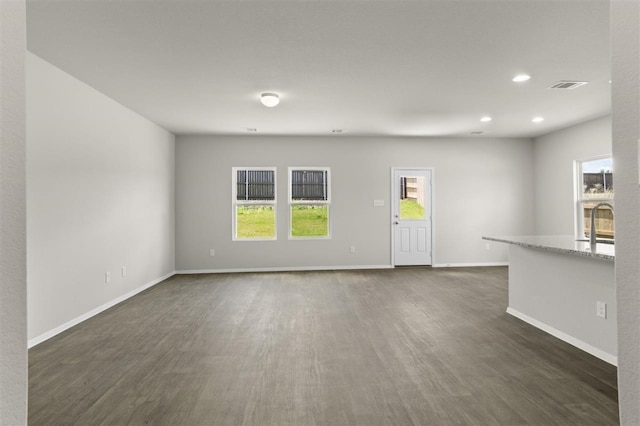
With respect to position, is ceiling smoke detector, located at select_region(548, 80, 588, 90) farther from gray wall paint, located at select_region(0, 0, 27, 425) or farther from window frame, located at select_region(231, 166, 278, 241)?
gray wall paint, located at select_region(0, 0, 27, 425)

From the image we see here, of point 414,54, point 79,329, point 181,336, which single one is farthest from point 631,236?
point 79,329

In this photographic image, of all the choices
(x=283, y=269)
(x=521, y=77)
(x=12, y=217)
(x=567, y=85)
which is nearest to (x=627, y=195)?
(x=12, y=217)

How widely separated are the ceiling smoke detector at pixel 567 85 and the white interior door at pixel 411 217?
3.00m

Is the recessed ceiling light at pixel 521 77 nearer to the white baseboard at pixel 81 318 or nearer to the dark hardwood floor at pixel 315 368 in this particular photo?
the dark hardwood floor at pixel 315 368

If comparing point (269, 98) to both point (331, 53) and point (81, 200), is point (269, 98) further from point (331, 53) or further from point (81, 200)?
point (81, 200)

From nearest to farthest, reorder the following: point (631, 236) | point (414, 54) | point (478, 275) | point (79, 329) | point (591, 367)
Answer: point (631, 236) < point (591, 367) < point (414, 54) < point (79, 329) < point (478, 275)

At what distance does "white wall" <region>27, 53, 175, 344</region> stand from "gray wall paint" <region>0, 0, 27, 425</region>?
260 cm

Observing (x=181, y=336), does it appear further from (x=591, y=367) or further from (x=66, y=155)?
(x=591, y=367)

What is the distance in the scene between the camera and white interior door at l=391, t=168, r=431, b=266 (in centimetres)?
673

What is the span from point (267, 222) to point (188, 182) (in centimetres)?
167

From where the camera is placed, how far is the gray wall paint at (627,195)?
91 centimetres

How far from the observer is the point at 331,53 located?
3012 millimetres

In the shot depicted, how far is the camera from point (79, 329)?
11.1 feet

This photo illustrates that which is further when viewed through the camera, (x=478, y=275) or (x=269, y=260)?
(x=269, y=260)
